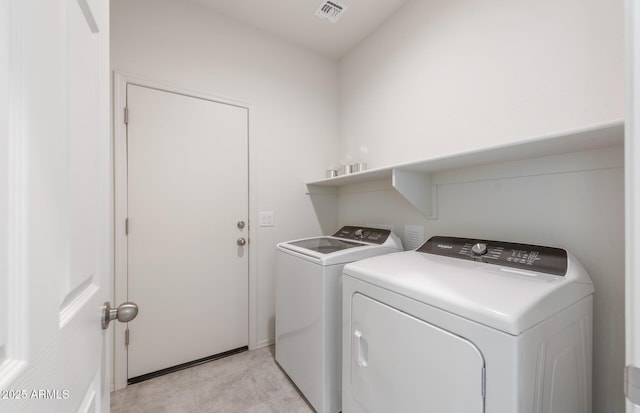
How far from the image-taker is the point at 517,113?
4.34 ft

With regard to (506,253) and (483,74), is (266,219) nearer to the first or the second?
(506,253)

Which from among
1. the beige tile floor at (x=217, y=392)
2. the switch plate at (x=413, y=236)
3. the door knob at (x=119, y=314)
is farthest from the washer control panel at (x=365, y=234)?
the door knob at (x=119, y=314)

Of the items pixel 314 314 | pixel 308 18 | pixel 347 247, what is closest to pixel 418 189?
pixel 347 247

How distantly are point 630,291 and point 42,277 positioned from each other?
0.99 meters

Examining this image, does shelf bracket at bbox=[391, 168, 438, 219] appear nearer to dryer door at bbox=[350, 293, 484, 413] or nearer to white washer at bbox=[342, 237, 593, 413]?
white washer at bbox=[342, 237, 593, 413]

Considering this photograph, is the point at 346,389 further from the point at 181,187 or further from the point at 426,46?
the point at 426,46

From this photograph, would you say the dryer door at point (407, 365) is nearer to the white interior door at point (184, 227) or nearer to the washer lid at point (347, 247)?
the washer lid at point (347, 247)

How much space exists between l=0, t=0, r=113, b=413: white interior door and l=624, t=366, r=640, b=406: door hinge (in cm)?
95

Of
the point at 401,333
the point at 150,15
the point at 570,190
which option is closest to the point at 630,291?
the point at 401,333

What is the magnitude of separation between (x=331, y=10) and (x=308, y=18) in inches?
8.2

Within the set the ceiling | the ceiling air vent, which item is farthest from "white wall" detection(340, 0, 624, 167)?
the ceiling air vent

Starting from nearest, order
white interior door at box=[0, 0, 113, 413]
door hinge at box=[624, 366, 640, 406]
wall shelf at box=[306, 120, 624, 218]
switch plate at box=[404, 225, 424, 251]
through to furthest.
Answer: white interior door at box=[0, 0, 113, 413] → door hinge at box=[624, 366, 640, 406] → wall shelf at box=[306, 120, 624, 218] → switch plate at box=[404, 225, 424, 251]

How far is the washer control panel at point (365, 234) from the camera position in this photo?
6.08ft

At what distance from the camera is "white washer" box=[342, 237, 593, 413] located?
0.70m
